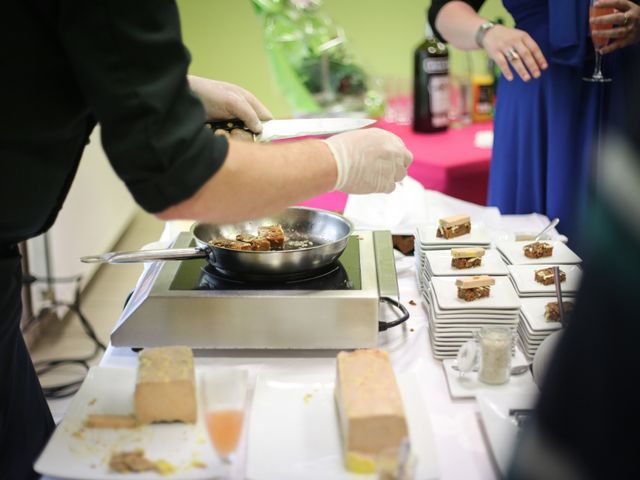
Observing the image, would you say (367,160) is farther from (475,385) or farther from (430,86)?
(430,86)

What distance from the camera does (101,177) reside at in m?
3.70

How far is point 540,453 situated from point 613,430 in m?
0.06

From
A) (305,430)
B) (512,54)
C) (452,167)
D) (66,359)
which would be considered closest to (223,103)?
(305,430)

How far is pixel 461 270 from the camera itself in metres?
1.37

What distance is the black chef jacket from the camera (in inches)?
33.2

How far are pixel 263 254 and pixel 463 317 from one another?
14.0 inches

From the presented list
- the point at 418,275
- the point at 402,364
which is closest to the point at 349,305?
the point at 402,364

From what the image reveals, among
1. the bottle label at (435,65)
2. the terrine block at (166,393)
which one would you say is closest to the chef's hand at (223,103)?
the terrine block at (166,393)

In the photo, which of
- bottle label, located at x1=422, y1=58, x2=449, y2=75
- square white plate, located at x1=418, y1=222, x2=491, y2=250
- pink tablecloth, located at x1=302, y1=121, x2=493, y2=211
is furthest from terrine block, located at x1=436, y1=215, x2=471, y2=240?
bottle label, located at x1=422, y1=58, x2=449, y2=75

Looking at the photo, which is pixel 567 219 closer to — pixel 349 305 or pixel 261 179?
pixel 349 305

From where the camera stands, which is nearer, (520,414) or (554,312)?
(520,414)

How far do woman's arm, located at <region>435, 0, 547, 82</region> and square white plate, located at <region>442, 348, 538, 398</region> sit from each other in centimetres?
104

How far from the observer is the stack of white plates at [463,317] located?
1.20 metres

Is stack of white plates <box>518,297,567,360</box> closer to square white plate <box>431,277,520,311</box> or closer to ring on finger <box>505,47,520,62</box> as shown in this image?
square white plate <box>431,277,520,311</box>
